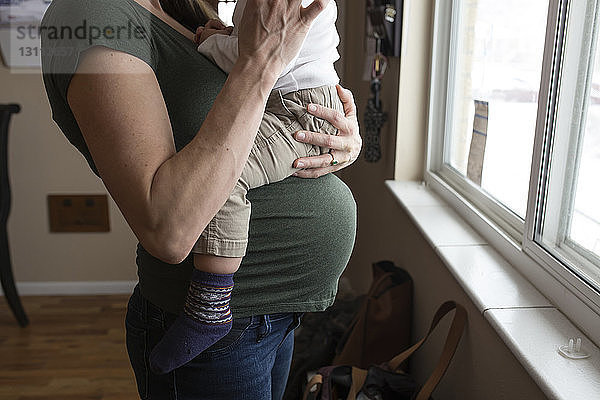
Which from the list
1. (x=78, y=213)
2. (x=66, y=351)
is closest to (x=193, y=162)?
(x=66, y=351)

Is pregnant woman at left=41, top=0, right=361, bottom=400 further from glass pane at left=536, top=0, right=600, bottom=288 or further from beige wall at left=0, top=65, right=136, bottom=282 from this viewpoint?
beige wall at left=0, top=65, right=136, bottom=282

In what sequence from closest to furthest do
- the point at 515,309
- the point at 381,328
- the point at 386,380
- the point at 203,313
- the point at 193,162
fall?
1. the point at 193,162
2. the point at 203,313
3. the point at 515,309
4. the point at 386,380
5. the point at 381,328

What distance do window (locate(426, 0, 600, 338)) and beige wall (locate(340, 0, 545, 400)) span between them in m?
0.06

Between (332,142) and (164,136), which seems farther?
(332,142)

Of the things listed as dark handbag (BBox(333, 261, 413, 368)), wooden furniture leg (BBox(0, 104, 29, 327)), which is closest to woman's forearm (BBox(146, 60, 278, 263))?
dark handbag (BBox(333, 261, 413, 368))

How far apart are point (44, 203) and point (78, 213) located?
0.54 feet

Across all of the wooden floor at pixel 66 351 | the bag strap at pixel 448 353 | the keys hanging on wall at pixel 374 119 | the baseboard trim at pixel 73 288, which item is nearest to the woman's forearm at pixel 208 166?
the bag strap at pixel 448 353

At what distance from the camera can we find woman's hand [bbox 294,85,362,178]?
3.00 ft

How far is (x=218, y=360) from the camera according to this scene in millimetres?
873

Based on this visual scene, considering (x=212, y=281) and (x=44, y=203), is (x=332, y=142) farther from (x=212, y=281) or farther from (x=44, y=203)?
(x=44, y=203)

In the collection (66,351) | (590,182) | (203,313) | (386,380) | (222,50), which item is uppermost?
(222,50)

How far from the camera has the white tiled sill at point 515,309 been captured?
0.86m

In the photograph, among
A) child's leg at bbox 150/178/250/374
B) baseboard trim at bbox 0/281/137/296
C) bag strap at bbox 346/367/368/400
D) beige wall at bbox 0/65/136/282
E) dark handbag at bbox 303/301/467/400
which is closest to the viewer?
child's leg at bbox 150/178/250/374

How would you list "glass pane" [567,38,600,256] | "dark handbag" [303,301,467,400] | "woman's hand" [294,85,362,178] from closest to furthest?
"woman's hand" [294,85,362,178] < "glass pane" [567,38,600,256] < "dark handbag" [303,301,467,400]
